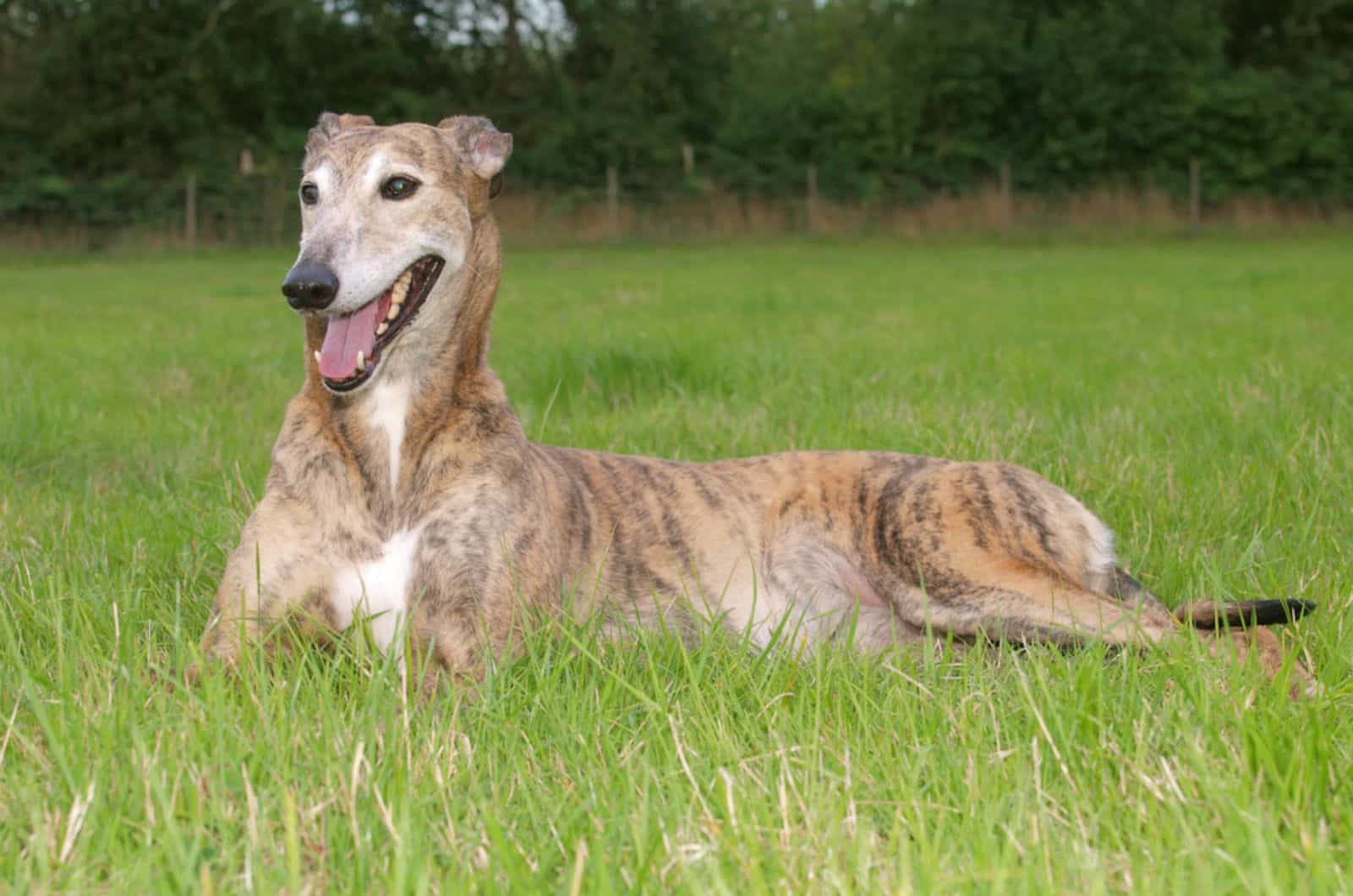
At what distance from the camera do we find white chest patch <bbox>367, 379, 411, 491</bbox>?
3553mm

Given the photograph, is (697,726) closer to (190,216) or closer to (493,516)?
(493,516)

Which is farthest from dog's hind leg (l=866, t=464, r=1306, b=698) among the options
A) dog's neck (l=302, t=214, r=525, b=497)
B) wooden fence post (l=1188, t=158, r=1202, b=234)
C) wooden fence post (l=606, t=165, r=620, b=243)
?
wooden fence post (l=1188, t=158, r=1202, b=234)

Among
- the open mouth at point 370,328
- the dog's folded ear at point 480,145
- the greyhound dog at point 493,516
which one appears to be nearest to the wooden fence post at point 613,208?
the dog's folded ear at point 480,145

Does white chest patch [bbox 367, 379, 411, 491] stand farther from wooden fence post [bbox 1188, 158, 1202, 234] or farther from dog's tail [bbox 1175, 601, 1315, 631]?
wooden fence post [bbox 1188, 158, 1202, 234]

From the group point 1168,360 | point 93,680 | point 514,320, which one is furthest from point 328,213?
point 514,320

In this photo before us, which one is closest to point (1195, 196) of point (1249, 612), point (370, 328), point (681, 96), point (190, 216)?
point (681, 96)

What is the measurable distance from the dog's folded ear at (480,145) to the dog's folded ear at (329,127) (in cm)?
32

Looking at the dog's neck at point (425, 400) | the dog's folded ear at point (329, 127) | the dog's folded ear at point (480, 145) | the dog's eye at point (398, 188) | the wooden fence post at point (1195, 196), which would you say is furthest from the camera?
the wooden fence post at point (1195, 196)

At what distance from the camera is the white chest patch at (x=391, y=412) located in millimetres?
3553

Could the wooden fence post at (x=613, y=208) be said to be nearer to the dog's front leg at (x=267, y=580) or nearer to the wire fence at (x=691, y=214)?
the wire fence at (x=691, y=214)

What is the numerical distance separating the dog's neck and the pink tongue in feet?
0.41

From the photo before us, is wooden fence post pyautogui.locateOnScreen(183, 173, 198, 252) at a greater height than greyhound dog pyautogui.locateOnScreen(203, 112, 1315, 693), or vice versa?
wooden fence post pyautogui.locateOnScreen(183, 173, 198, 252)

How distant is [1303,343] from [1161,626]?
744 centimetres

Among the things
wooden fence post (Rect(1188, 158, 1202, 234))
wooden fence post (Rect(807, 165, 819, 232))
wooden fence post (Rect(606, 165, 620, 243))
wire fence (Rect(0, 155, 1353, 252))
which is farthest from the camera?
wooden fence post (Rect(1188, 158, 1202, 234))
